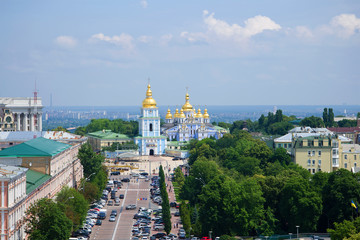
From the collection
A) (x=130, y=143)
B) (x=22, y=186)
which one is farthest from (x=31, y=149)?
(x=130, y=143)

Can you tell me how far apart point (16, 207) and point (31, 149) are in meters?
18.3

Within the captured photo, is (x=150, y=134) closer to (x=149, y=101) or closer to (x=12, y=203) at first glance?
(x=149, y=101)

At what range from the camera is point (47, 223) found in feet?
176

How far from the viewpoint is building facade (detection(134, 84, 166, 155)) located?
157 metres

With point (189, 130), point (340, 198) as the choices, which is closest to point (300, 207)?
A: point (340, 198)

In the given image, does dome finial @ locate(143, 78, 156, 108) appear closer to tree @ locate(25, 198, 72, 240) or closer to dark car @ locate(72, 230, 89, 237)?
dark car @ locate(72, 230, 89, 237)

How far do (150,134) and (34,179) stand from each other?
309 ft

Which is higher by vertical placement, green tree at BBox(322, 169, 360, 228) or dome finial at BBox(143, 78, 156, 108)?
dome finial at BBox(143, 78, 156, 108)

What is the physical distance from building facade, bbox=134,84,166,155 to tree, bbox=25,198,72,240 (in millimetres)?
102031

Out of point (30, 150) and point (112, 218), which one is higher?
point (30, 150)

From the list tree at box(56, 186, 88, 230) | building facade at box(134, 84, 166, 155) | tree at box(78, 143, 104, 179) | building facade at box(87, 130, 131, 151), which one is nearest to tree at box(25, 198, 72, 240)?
tree at box(56, 186, 88, 230)

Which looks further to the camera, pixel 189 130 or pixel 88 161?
pixel 189 130

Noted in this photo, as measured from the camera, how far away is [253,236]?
61719 mm

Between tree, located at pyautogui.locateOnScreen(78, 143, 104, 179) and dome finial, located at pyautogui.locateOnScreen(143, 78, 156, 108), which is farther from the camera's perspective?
dome finial, located at pyautogui.locateOnScreen(143, 78, 156, 108)
